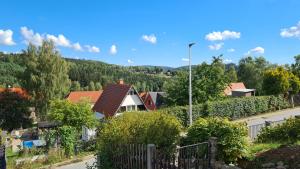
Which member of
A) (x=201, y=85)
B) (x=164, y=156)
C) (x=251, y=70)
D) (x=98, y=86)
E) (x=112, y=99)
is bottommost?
(x=164, y=156)

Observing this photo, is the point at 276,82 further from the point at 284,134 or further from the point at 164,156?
the point at 164,156

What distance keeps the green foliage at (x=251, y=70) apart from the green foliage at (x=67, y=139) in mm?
56328

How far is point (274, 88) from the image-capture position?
3950 cm

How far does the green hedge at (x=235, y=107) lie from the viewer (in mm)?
30241

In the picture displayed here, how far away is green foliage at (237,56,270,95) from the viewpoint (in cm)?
7119

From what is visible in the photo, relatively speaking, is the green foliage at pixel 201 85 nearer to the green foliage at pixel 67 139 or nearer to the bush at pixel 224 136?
the green foliage at pixel 67 139

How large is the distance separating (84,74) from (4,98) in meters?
69.8

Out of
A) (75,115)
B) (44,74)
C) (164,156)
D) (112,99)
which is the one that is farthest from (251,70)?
(164,156)

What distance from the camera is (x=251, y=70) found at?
72688 millimetres

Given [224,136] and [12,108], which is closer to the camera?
[224,136]

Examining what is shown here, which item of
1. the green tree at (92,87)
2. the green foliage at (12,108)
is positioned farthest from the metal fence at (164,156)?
the green tree at (92,87)

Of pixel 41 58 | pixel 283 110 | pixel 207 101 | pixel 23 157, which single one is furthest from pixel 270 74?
pixel 23 157

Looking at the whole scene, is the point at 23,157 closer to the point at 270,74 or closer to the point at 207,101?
the point at 207,101

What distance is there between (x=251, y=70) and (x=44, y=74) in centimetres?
4691
